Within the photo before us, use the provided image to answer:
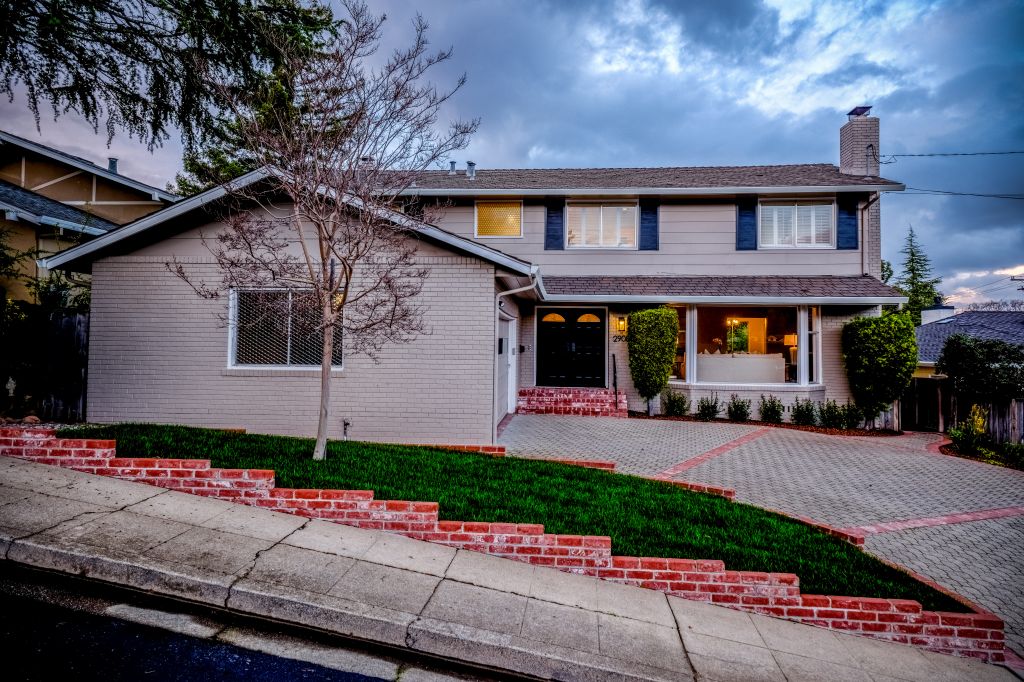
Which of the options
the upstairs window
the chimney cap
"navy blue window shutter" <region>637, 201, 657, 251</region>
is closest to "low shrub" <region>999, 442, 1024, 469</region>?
"navy blue window shutter" <region>637, 201, 657, 251</region>

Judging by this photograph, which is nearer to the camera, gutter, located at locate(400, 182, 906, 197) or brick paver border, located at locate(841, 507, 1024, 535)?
brick paver border, located at locate(841, 507, 1024, 535)

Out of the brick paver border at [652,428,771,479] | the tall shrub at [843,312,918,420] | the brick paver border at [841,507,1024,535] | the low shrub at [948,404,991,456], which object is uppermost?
the tall shrub at [843,312,918,420]

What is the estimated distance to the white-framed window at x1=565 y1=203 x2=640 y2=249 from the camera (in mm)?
14523

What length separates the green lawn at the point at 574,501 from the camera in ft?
15.2

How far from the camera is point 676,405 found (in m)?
13.3

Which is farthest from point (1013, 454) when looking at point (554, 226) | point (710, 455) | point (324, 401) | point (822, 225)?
point (324, 401)

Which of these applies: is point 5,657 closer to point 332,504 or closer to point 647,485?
point 332,504

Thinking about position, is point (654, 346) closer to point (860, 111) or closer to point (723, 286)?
point (723, 286)

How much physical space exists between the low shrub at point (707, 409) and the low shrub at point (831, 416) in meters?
2.48

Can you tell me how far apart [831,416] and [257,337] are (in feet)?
43.2

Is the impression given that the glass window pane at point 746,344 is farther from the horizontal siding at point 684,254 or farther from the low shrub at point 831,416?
the horizontal siding at point 684,254

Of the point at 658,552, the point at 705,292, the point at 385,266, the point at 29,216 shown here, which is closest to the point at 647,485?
the point at 658,552

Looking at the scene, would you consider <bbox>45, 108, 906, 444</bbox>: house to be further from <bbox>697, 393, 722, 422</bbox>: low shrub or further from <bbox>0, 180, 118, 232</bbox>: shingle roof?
<bbox>0, 180, 118, 232</bbox>: shingle roof

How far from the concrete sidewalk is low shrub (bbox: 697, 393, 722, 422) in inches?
368
